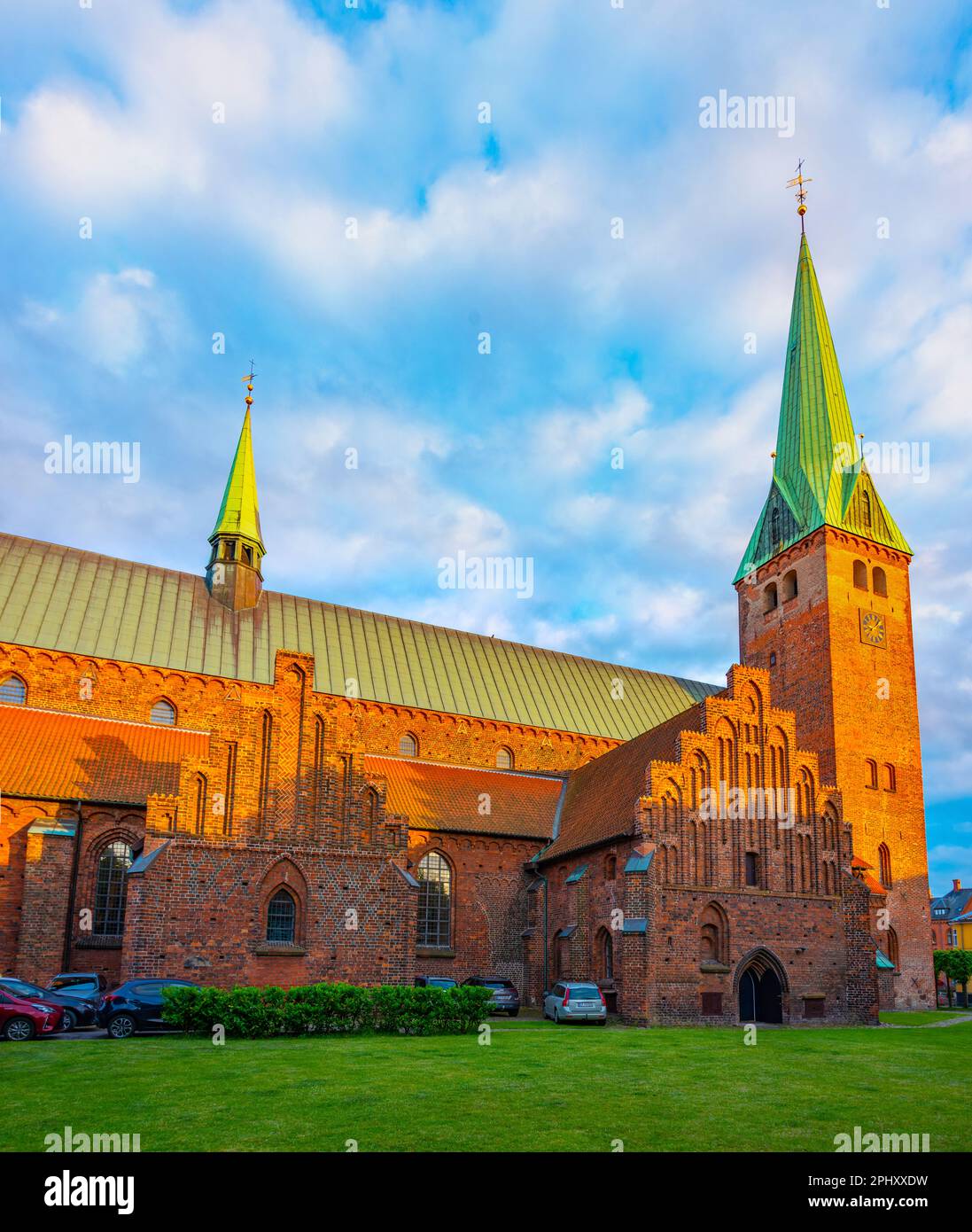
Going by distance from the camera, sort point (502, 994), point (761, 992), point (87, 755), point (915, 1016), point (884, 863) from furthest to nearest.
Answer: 1. point (884, 863)
2. point (915, 1016)
3. point (87, 755)
4. point (502, 994)
5. point (761, 992)

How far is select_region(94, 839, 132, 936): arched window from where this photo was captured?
30.2 meters

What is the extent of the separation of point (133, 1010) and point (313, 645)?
2180 centimetres

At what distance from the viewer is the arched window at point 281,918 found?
91.8ft

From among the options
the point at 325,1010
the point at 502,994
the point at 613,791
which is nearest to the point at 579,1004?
the point at 502,994

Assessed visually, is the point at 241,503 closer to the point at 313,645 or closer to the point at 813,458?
the point at 313,645

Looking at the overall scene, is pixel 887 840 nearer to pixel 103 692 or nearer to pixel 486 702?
pixel 486 702

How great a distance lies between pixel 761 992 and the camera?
30.2 metres

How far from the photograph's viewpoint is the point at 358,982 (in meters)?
28.1

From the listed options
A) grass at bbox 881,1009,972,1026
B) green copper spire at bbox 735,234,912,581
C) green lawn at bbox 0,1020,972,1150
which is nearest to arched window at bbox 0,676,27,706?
green lawn at bbox 0,1020,972,1150

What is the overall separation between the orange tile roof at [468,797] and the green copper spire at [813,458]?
59.1 feet

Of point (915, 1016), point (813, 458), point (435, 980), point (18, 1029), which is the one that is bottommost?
point (915, 1016)

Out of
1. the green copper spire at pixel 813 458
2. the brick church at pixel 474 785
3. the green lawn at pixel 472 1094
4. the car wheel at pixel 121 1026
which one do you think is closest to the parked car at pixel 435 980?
the brick church at pixel 474 785

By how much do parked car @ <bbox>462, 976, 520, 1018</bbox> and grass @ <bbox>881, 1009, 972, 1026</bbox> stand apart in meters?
12.8
